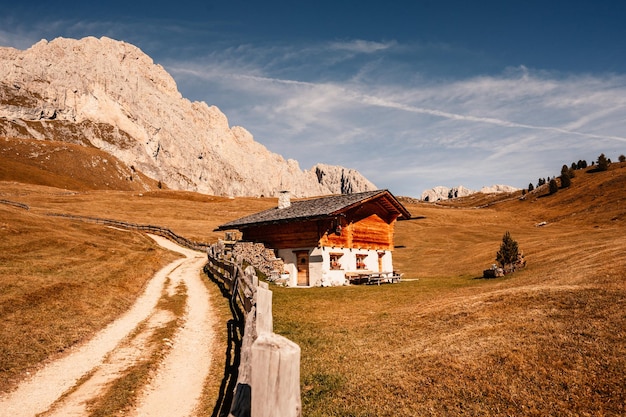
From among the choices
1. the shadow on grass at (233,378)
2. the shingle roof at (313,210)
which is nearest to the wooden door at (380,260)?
the shingle roof at (313,210)

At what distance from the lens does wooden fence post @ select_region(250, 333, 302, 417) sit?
3395 millimetres

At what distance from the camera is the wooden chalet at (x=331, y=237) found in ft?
104

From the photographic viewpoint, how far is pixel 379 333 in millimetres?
13258

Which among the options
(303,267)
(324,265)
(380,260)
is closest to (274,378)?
(324,265)

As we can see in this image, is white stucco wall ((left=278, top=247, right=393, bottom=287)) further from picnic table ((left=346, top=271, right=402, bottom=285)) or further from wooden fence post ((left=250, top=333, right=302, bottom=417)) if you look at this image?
→ wooden fence post ((left=250, top=333, right=302, bottom=417))

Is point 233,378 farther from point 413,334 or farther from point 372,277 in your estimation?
point 372,277

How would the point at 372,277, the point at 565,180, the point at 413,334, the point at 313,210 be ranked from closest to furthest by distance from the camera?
1. the point at 413,334
2. the point at 372,277
3. the point at 313,210
4. the point at 565,180

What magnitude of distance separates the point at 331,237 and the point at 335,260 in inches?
87.6

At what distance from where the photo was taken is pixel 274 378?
3439 millimetres

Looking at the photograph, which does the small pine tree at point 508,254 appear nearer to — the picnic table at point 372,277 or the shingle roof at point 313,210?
the picnic table at point 372,277

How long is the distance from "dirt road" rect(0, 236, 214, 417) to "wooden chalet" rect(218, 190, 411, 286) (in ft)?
49.9

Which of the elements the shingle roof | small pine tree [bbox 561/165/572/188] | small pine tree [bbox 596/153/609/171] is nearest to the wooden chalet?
the shingle roof

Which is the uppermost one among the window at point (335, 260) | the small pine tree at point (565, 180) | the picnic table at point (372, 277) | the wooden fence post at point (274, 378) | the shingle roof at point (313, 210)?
the small pine tree at point (565, 180)

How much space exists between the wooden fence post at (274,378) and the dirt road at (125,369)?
593cm
